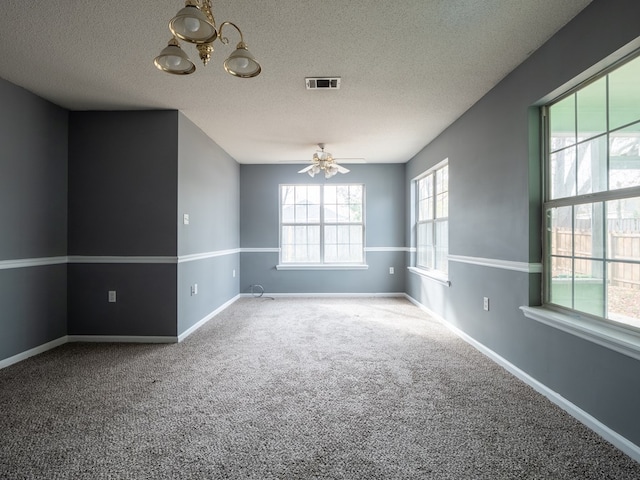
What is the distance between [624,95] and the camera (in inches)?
69.7

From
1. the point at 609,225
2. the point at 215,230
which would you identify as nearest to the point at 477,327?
the point at 609,225

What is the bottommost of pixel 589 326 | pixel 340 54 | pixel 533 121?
pixel 589 326

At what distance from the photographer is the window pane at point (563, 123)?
2.15 m

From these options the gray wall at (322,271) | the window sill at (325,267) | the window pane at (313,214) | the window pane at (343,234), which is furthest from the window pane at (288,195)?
the window sill at (325,267)

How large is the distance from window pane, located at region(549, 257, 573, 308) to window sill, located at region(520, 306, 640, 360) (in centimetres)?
9

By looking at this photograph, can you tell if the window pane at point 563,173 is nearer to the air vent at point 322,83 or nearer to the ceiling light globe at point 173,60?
the air vent at point 322,83

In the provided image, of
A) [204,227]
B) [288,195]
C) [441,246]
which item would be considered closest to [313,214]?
[288,195]

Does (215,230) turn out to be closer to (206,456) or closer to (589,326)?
(206,456)

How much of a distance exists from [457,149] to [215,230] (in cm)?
339

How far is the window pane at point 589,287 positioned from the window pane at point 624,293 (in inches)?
2.2

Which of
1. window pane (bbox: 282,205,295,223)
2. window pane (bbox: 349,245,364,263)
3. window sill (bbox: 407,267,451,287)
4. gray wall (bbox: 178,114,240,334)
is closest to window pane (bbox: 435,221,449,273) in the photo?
window sill (bbox: 407,267,451,287)

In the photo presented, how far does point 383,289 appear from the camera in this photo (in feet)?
19.4

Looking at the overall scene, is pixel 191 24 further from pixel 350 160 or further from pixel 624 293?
pixel 350 160

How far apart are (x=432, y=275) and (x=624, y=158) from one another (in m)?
2.89
